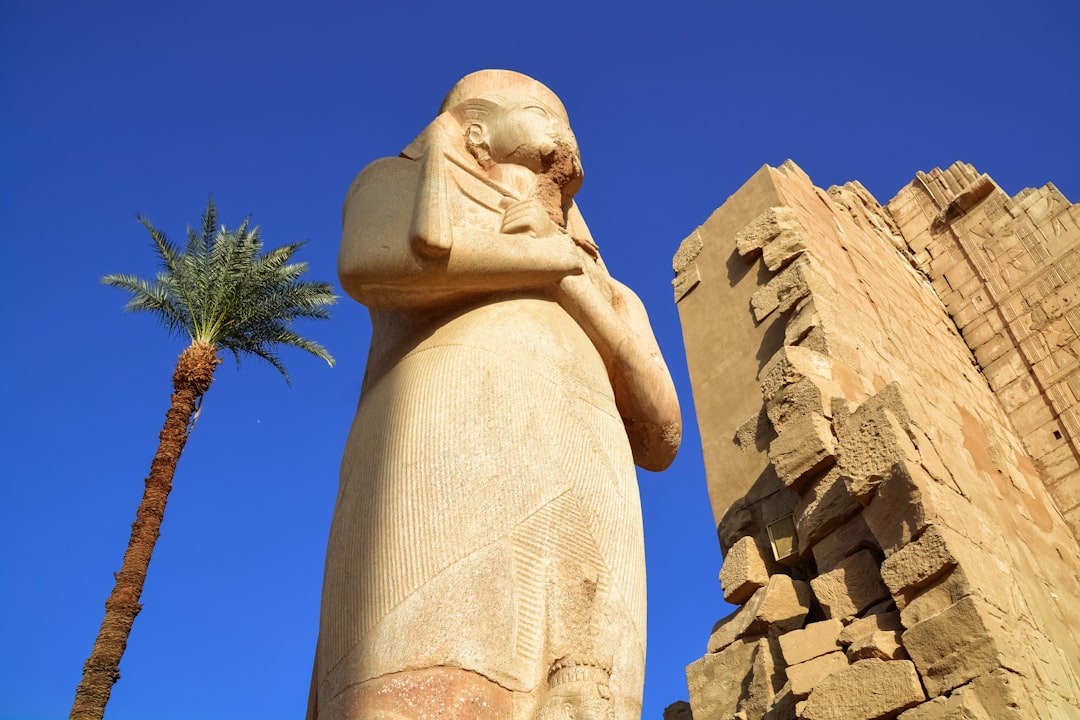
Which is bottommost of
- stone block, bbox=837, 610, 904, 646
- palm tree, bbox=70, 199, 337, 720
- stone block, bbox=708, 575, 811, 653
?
stone block, bbox=837, 610, 904, 646

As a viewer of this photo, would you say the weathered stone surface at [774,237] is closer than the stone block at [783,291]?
No

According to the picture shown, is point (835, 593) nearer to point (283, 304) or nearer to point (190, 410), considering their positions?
point (190, 410)

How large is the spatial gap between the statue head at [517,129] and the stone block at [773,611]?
347 cm

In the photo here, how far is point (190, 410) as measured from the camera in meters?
10.9

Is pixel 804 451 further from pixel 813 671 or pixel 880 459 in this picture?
pixel 813 671

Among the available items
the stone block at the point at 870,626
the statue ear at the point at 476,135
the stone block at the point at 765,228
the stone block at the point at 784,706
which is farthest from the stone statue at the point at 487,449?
the stone block at the point at 765,228

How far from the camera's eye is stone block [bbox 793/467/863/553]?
5324 millimetres

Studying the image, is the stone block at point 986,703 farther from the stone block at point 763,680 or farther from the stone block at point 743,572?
the stone block at point 743,572

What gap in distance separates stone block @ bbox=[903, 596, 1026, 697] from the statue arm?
95.3 inches

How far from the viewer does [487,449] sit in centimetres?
205

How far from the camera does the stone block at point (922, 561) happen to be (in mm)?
4602

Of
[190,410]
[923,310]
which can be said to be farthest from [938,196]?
[190,410]

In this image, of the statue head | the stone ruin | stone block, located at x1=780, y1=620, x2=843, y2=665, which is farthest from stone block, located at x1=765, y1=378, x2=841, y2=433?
the statue head

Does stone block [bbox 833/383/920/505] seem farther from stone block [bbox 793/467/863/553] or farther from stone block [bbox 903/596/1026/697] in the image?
stone block [bbox 903/596/1026/697]
